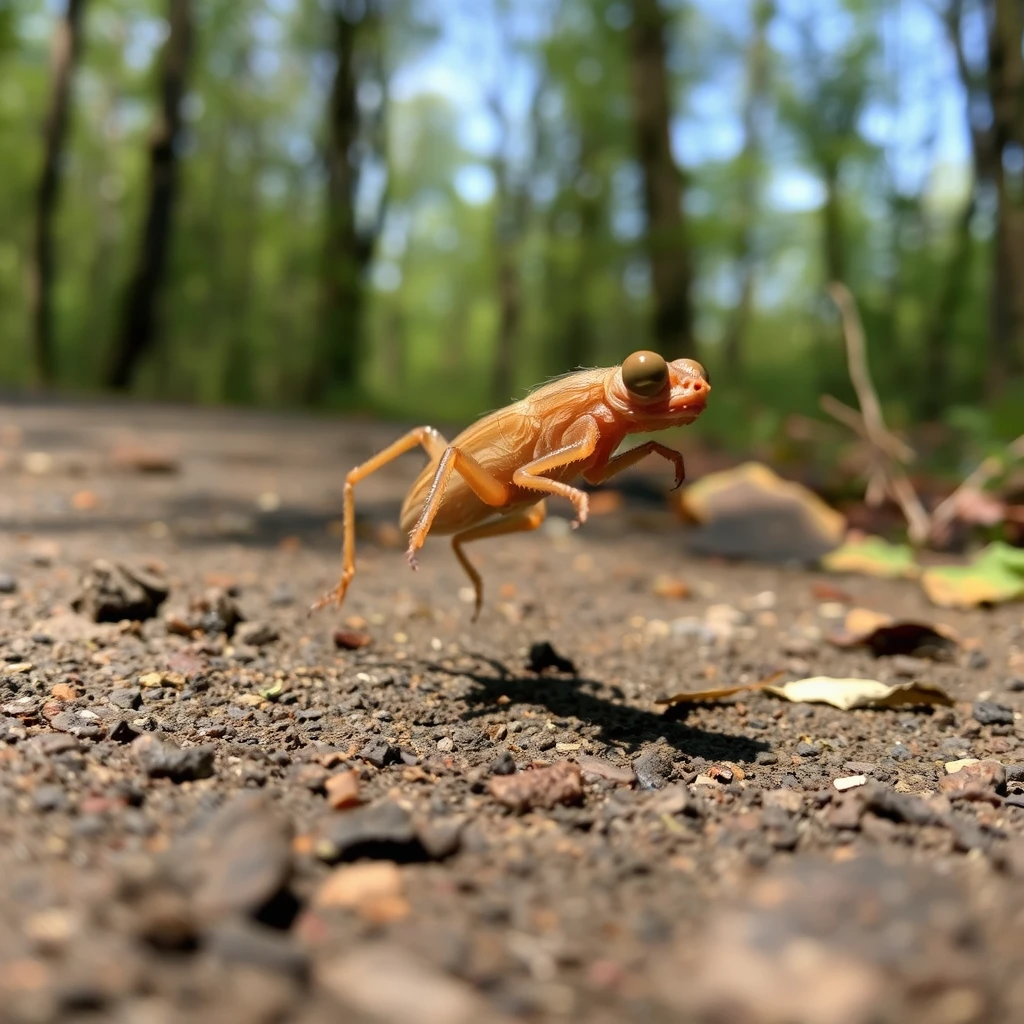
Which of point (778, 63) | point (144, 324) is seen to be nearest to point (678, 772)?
point (144, 324)

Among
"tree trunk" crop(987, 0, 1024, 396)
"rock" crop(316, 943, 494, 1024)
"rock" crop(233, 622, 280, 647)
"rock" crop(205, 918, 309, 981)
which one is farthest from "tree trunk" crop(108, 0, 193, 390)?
"rock" crop(316, 943, 494, 1024)

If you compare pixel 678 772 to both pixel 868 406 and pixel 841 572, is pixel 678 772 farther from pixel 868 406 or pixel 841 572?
pixel 868 406

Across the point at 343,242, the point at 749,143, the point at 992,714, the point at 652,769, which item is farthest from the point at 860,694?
the point at 749,143

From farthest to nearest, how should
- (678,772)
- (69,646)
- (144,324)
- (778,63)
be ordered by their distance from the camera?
(778,63), (144,324), (69,646), (678,772)

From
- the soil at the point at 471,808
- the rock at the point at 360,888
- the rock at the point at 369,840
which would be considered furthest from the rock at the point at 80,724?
the rock at the point at 360,888

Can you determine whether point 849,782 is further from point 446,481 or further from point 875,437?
point 875,437

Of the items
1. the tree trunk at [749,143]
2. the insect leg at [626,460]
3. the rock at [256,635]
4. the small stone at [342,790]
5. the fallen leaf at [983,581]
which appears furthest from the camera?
the tree trunk at [749,143]

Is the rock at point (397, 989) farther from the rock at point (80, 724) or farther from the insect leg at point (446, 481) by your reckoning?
the insect leg at point (446, 481)
